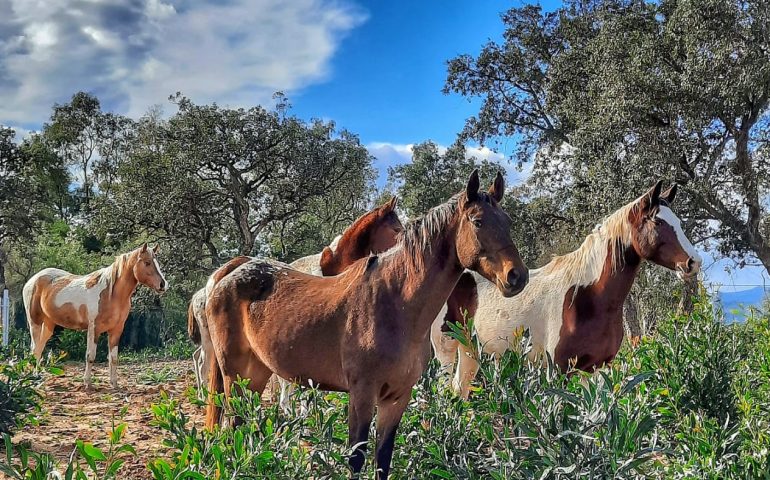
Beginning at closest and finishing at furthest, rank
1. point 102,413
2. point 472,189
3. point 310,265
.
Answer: point 472,189
point 310,265
point 102,413

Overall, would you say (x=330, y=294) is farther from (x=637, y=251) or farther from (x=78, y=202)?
(x=78, y=202)

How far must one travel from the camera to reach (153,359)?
13.9m

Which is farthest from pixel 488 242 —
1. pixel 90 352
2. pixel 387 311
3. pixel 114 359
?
pixel 90 352

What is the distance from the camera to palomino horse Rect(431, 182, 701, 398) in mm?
3941

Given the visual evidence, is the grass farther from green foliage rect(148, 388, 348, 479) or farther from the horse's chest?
the horse's chest

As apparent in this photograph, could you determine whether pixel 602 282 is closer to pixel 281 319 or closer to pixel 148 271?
pixel 281 319

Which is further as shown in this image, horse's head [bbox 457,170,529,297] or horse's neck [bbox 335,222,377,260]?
horse's neck [bbox 335,222,377,260]

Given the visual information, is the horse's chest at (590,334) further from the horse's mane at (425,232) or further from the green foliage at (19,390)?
the green foliage at (19,390)

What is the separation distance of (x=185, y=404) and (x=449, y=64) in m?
12.2

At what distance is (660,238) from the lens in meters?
3.93

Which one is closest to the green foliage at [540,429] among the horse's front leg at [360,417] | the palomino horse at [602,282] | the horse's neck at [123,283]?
the horse's front leg at [360,417]

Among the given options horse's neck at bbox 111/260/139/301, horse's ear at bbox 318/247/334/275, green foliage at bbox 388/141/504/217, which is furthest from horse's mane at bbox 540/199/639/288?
green foliage at bbox 388/141/504/217

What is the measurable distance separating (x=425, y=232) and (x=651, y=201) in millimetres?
2170

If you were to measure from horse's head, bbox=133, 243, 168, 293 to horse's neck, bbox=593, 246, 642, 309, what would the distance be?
6.47 m
